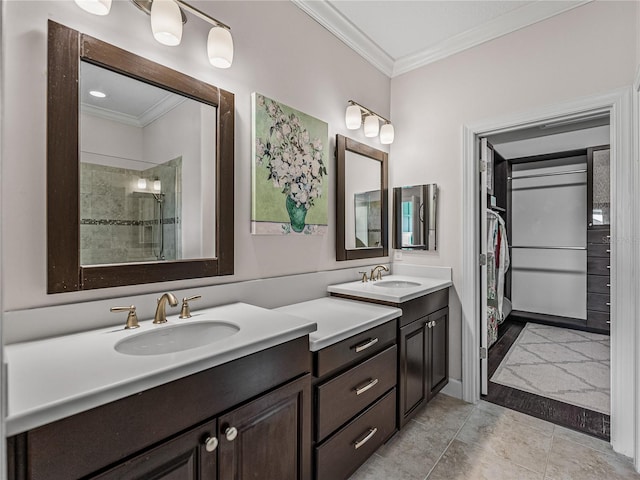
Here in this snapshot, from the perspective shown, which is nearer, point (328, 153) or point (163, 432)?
point (163, 432)

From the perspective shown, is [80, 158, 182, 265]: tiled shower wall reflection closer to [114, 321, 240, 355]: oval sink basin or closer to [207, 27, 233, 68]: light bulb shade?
[114, 321, 240, 355]: oval sink basin

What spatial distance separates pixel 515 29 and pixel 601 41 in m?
0.51

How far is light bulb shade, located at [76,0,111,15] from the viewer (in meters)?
1.15

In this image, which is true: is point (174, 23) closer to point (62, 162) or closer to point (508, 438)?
point (62, 162)

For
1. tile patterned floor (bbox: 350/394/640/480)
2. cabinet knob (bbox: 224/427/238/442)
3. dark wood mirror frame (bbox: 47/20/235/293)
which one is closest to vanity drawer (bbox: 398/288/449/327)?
tile patterned floor (bbox: 350/394/640/480)

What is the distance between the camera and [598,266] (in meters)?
3.69

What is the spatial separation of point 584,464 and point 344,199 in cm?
202

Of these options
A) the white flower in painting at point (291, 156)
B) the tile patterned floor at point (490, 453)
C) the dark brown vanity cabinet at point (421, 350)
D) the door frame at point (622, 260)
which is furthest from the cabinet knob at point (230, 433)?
the door frame at point (622, 260)

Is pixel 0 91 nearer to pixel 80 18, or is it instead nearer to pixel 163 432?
pixel 163 432

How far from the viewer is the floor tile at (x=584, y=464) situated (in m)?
1.64

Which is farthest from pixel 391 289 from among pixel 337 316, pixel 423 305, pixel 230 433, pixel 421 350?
pixel 230 433

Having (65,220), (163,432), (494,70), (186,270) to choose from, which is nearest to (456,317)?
(494,70)

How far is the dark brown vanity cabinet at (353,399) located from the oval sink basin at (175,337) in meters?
0.42

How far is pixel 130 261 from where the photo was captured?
1.30 m
